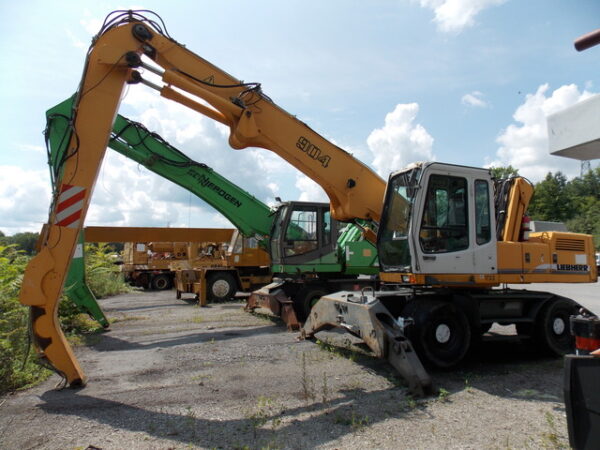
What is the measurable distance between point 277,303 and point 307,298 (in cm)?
97

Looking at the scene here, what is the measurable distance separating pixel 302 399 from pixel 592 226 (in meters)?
48.5

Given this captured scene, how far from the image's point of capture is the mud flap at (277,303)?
9.14 metres

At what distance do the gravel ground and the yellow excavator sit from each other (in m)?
0.44

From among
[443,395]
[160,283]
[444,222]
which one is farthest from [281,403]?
[160,283]

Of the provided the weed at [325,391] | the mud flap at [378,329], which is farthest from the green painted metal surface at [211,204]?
the weed at [325,391]

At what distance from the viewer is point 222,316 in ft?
36.4

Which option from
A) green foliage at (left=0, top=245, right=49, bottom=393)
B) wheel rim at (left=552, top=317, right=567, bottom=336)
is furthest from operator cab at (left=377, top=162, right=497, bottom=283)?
green foliage at (left=0, top=245, right=49, bottom=393)

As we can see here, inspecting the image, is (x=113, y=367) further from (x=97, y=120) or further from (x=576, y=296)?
(x=576, y=296)

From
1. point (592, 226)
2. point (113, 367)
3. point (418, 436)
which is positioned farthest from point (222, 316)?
point (592, 226)

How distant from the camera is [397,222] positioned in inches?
254

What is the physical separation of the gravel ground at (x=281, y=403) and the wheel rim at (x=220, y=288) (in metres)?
6.69

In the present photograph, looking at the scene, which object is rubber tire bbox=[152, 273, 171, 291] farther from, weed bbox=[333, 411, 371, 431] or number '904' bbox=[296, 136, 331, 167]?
weed bbox=[333, 411, 371, 431]

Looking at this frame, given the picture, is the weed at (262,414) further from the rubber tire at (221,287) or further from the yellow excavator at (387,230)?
the rubber tire at (221,287)

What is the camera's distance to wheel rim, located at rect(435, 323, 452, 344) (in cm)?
602
